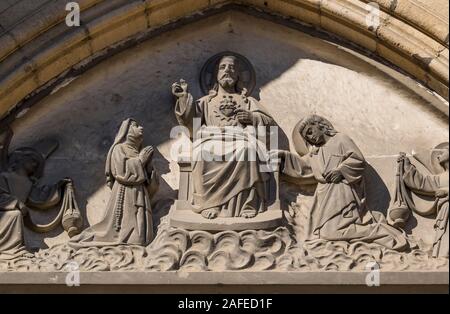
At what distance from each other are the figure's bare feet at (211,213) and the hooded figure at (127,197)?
324 millimetres

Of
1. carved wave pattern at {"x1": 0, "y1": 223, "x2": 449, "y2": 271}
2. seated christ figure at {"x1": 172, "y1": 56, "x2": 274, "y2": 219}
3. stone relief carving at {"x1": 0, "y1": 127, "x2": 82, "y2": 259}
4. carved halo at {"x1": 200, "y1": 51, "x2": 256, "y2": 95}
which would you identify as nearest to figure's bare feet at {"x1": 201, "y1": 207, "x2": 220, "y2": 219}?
seated christ figure at {"x1": 172, "y1": 56, "x2": 274, "y2": 219}

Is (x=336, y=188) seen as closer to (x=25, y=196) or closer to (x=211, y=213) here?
(x=211, y=213)

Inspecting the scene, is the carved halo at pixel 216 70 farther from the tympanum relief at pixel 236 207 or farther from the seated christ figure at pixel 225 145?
the tympanum relief at pixel 236 207

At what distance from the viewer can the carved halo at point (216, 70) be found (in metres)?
7.97

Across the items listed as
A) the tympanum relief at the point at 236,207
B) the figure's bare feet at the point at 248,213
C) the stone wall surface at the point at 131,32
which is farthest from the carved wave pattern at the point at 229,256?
the stone wall surface at the point at 131,32

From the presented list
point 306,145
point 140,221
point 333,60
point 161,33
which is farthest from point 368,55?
point 140,221

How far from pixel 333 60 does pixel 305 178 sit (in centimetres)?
94

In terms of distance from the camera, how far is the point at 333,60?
8.08 meters

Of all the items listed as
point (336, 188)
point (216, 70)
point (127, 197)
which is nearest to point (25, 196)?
point (127, 197)

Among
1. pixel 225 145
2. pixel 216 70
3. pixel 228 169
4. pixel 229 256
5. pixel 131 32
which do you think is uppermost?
pixel 131 32

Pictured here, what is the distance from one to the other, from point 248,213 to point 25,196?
1.34 m

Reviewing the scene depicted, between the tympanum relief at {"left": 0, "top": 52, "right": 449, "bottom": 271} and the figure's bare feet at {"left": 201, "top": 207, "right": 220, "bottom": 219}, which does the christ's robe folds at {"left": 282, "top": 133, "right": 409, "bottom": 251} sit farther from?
the figure's bare feet at {"left": 201, "top": 207, "right": 220, "bottom": 219}

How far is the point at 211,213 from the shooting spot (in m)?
7.33
